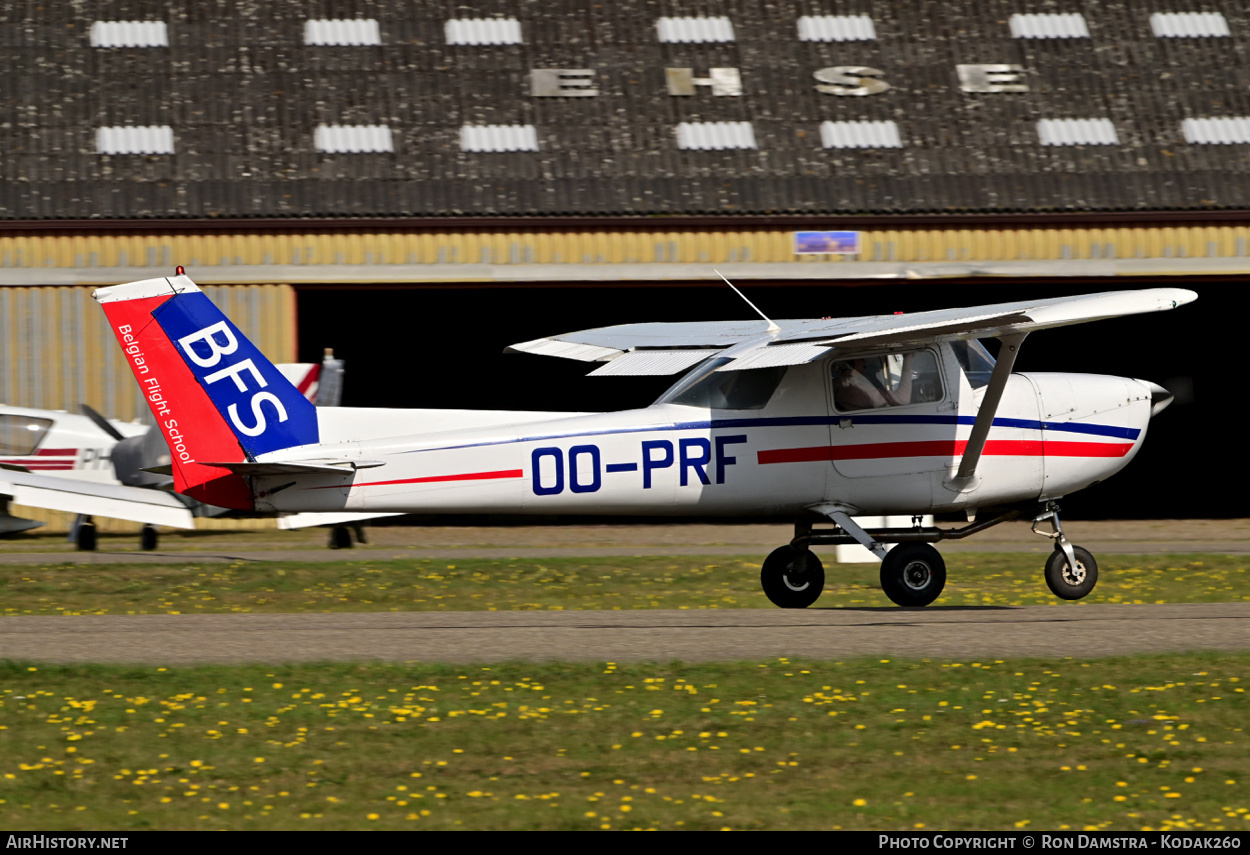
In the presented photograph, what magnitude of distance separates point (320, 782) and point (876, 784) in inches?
100

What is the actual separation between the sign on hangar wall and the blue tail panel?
40.3 ft

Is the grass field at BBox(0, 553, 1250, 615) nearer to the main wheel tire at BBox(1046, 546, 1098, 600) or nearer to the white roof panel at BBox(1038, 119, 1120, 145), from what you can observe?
the main wheel tire at BBox(1046, 546, 1098, 600)

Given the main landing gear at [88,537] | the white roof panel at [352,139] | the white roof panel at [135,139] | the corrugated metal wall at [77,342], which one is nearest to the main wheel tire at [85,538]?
the main landing gear at [88,537]

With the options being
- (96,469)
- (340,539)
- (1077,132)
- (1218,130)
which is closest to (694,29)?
(1077,132)

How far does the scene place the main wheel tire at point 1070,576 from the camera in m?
14.5

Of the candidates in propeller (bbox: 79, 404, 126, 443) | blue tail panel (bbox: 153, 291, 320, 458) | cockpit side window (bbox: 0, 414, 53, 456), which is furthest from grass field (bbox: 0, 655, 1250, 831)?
cockpit side window (bbox: 0, 414, 53, 456)

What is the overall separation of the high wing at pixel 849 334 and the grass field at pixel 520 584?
8.46 ft

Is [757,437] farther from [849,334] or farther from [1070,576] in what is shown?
[1070,576]

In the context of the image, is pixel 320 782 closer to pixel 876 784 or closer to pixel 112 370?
pixel 876 784

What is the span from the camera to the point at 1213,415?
35.8 metres

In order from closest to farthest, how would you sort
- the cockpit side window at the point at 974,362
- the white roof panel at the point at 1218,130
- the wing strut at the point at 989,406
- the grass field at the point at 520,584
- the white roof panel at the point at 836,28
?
the wing strut at the point at 989,406 → the cockpit side window at the point at 974,362 → the grass field at the point at 520,584 → the white roof panel at the point at 1218,130 → the white roof panel at the point at 836,28

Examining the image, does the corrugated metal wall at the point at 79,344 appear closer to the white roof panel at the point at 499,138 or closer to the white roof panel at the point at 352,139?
the white roof panel at the point at 352,139

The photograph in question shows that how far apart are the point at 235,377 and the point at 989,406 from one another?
6209 millimetres

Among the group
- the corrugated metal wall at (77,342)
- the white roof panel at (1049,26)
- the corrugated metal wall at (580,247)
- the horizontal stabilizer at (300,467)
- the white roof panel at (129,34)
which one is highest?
the white roof panel at (1049,26)
